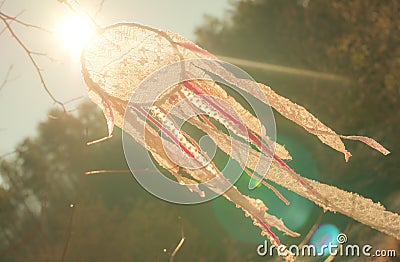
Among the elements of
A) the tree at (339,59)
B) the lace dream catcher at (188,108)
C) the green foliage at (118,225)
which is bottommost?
the green foliage at (118,225)

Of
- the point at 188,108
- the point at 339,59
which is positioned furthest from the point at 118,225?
the point at 188,108

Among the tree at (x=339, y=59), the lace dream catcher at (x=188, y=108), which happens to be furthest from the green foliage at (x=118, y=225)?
the lace dream catcher at (x=188, y=108)

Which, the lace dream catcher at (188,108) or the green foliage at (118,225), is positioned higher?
the lace dream catcher at (188,108)

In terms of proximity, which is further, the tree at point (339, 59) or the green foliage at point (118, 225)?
the green foliage at point (118, 225)

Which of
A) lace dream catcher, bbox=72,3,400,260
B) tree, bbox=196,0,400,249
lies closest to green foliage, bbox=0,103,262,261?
tree, bbox=196,0,400,249

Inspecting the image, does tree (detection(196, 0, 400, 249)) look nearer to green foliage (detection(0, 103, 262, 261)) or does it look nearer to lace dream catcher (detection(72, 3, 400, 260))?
green foliage (detection(0, 103, 262, 261))

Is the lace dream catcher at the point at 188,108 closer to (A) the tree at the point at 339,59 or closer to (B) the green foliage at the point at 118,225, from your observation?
(A) the tree at the point at 339,59

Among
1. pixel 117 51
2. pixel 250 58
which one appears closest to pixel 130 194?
pixel 250 58

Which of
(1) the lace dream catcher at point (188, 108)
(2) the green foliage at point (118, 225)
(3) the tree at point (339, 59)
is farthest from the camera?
(2) the green foliage at point (118, 225)

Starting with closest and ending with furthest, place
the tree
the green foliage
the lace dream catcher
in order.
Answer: the lace dream catcher, the tree, the green foliage
